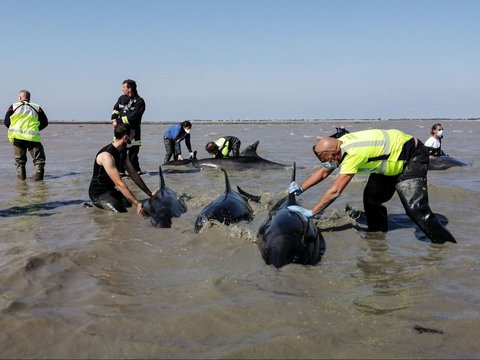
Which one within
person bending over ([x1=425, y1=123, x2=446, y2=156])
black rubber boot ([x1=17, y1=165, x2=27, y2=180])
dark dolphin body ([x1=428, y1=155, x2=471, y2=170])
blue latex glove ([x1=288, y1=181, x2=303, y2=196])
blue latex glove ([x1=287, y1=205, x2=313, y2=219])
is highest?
person bending over ([x1=425, y1=123, x2=446, y2=156])

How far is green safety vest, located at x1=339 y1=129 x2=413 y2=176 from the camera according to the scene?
20.3 feet

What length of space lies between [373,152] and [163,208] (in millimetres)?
3642

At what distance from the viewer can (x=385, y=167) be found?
21.8 feet

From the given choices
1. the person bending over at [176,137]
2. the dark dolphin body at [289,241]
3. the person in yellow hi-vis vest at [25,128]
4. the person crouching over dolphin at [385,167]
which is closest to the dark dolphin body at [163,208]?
the dark dolphin body at [289,241]

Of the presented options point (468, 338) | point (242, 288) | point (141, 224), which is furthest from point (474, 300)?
point (141, 224)

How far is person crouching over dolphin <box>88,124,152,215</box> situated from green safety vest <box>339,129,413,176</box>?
12.8 feet

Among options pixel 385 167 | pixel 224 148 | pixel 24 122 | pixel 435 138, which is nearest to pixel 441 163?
pixel 435 138

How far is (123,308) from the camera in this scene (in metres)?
4.26

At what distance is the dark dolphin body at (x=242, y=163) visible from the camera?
15602 millimetres

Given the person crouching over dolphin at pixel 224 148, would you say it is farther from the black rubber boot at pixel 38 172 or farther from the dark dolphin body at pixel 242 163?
the black rubber boot at pixel 38 172

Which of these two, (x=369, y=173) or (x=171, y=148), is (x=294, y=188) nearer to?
(x=369, y=173)

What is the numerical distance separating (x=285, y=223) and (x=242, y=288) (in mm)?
1447

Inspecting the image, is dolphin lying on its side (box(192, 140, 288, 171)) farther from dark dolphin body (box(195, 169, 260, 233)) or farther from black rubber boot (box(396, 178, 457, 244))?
black rubber boot (box(396, 178, 457, 244))

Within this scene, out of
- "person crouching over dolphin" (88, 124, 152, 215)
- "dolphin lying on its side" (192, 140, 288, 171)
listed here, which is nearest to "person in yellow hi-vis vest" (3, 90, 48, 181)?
"person crouching over dolphin" (88, 124, 152, 215)
